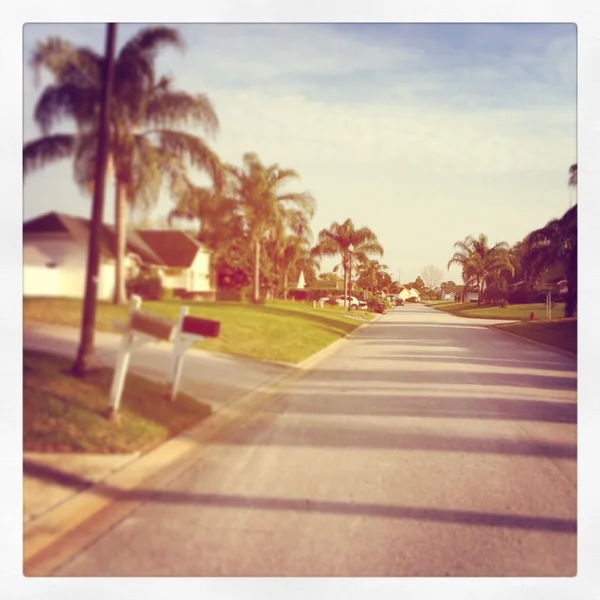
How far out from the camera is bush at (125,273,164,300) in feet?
9.14

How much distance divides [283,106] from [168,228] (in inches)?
35.2

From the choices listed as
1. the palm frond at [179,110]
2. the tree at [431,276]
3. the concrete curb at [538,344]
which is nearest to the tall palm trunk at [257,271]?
the palm frond at [179,110]

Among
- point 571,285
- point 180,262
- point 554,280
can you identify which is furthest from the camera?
point 554,280

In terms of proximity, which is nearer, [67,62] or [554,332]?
[67,62]

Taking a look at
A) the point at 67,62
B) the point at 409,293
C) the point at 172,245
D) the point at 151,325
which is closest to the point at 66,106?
the point at 67,62

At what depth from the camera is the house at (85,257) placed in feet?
8.85

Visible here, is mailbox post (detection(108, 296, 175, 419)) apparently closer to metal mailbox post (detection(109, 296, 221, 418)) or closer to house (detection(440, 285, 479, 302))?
metal mailbox post (detection(109, 296, 221, 418))

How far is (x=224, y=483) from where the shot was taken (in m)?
2.87

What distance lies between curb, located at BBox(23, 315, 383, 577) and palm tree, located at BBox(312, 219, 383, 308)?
2.77 ft

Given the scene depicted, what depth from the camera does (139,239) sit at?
2.78 m

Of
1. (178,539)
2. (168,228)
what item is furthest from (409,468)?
(168,228)

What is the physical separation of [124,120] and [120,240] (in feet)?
1.86

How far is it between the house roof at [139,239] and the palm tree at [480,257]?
1455mm

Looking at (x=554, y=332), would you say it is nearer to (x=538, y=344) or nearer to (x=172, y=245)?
(x=538, y=344)
